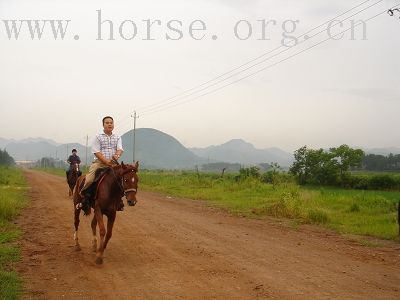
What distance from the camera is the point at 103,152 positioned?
30.0ft

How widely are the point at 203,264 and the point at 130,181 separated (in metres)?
2.05

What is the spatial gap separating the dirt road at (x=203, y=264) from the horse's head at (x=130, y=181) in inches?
49.9

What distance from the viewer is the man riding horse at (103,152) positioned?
898cm

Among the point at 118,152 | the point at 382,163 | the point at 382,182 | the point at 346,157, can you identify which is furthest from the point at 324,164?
the point at 382,163

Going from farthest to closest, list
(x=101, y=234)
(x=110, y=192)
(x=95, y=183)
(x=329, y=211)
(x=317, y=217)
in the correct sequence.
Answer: (x=329, y=211), (x=317, y=217), (x=95, y=183), (x=110, y=192), (x=101, y=234)

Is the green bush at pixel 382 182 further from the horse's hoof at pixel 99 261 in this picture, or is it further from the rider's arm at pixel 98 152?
the horse's hoof at pixel 99 261

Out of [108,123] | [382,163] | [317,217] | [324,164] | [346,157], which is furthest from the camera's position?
[382,163]

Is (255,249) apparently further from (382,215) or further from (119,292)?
(382,215)

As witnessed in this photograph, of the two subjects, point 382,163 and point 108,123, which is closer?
point 108,123

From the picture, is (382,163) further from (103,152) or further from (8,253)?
(8,253)

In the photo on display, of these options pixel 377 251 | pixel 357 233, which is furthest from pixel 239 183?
pixel 377 251

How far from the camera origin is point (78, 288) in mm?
6797

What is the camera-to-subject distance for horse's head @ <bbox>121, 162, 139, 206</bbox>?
26.9 ft

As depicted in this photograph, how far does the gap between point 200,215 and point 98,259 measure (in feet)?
29.2
